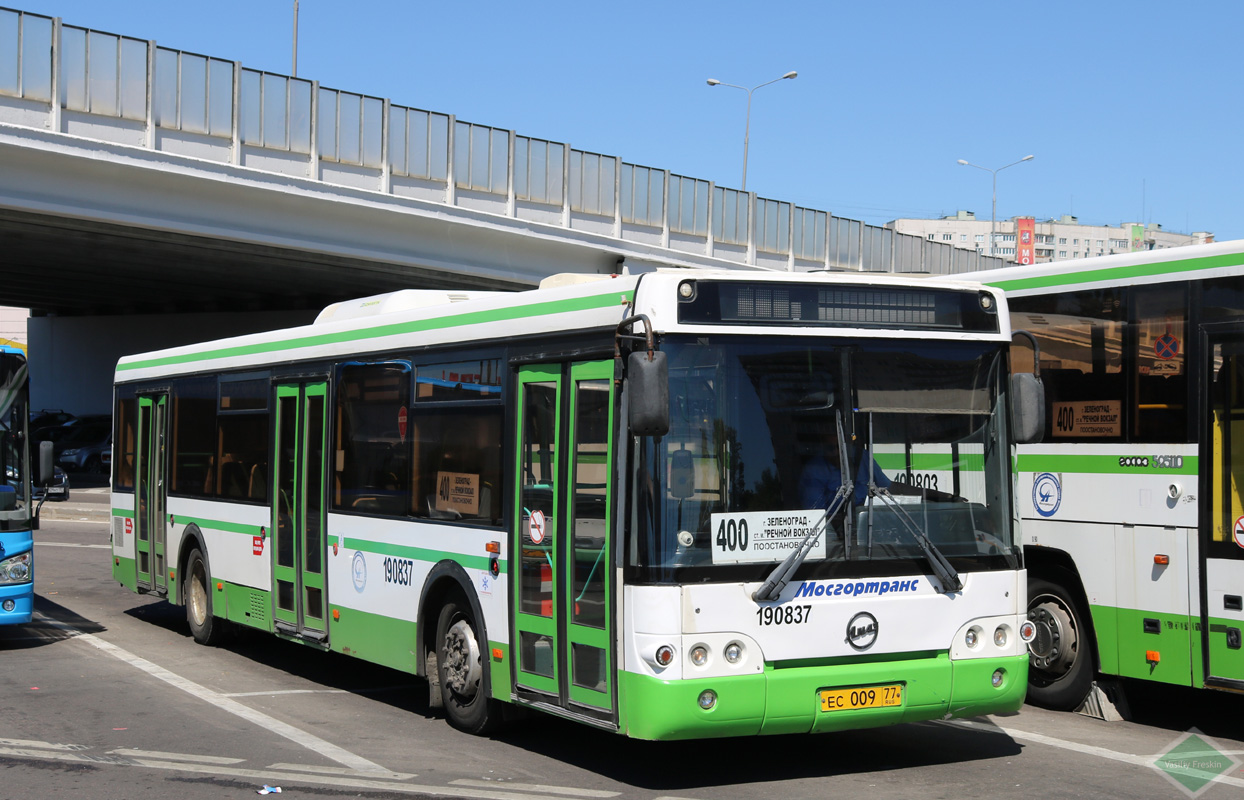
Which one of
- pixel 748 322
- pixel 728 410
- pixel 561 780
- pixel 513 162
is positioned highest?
pixel 513 162

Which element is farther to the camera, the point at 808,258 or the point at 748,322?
the point at 808,258

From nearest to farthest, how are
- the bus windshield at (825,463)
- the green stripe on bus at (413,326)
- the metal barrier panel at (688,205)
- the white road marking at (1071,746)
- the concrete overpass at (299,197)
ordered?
the bus windshield at (825,463) < the green stripe on bus at (413,326) < the white road marking at (1071,746) < the concrete overpass at (299,197) < the metal barrier panel at (688,205)

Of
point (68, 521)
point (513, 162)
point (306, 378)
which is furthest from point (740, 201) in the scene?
point (306, 378)

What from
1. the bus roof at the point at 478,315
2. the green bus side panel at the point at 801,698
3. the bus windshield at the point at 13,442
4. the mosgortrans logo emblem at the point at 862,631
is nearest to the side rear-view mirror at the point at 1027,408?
the bus roof at the point at 478,315

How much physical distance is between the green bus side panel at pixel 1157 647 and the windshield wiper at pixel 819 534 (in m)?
3.02

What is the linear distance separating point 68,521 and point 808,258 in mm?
21169

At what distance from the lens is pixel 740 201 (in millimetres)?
36969

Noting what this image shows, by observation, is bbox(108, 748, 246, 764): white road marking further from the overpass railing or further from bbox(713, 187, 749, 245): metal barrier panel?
bbox(713, 187, 749, 245): metal barrier panel

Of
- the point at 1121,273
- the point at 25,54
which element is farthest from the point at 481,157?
the point at 1121,273

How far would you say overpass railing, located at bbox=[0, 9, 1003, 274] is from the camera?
2273cm

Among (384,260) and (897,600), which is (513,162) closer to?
(384,260)

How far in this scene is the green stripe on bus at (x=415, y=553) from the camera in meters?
8.84

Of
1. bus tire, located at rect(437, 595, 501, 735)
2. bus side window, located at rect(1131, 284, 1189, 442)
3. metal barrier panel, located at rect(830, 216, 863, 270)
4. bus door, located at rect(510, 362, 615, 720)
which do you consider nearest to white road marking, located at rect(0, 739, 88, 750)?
bus tire, located at rect(437, 595, 501, 735)

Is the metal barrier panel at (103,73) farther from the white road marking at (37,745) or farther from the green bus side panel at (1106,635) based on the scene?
the green bus side panel at (1106,635)
